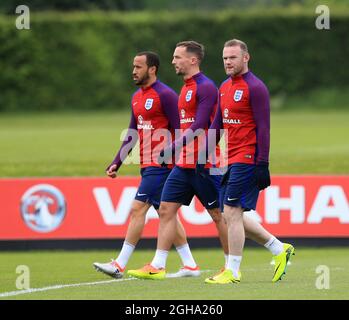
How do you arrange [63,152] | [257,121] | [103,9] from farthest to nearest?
[103,9] < [63,152] < [257,121]

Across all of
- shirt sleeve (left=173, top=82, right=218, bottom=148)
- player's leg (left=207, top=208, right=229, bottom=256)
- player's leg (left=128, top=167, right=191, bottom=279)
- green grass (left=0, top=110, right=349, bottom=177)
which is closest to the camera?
shirt sleeve (left=173, top=82, right=218, bottom=148)

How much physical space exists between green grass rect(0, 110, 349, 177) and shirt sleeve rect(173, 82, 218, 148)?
371 inches

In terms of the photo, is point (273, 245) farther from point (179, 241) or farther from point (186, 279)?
point (179, 241)

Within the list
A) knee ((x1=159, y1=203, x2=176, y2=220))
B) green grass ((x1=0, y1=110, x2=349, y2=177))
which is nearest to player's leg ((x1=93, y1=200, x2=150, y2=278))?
knee ((x1=159, y1=203, x2=176, y2=220))

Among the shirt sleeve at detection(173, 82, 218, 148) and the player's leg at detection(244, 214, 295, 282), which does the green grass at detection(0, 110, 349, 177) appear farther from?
the player's leg at detection(244, 214, 295, 282)

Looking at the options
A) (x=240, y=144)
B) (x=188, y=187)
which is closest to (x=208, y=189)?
(x=188, y=187)

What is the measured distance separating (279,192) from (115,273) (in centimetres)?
451

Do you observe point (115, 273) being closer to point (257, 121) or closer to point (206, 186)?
point (206, 186)

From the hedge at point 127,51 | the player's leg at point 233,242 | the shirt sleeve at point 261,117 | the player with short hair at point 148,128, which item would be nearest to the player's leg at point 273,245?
the player's leg at point 233,242

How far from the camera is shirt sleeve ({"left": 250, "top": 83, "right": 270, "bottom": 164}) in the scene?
452 inches

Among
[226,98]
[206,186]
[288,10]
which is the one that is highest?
[288,10]

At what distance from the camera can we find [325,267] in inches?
530

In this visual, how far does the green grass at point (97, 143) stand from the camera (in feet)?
72.9
